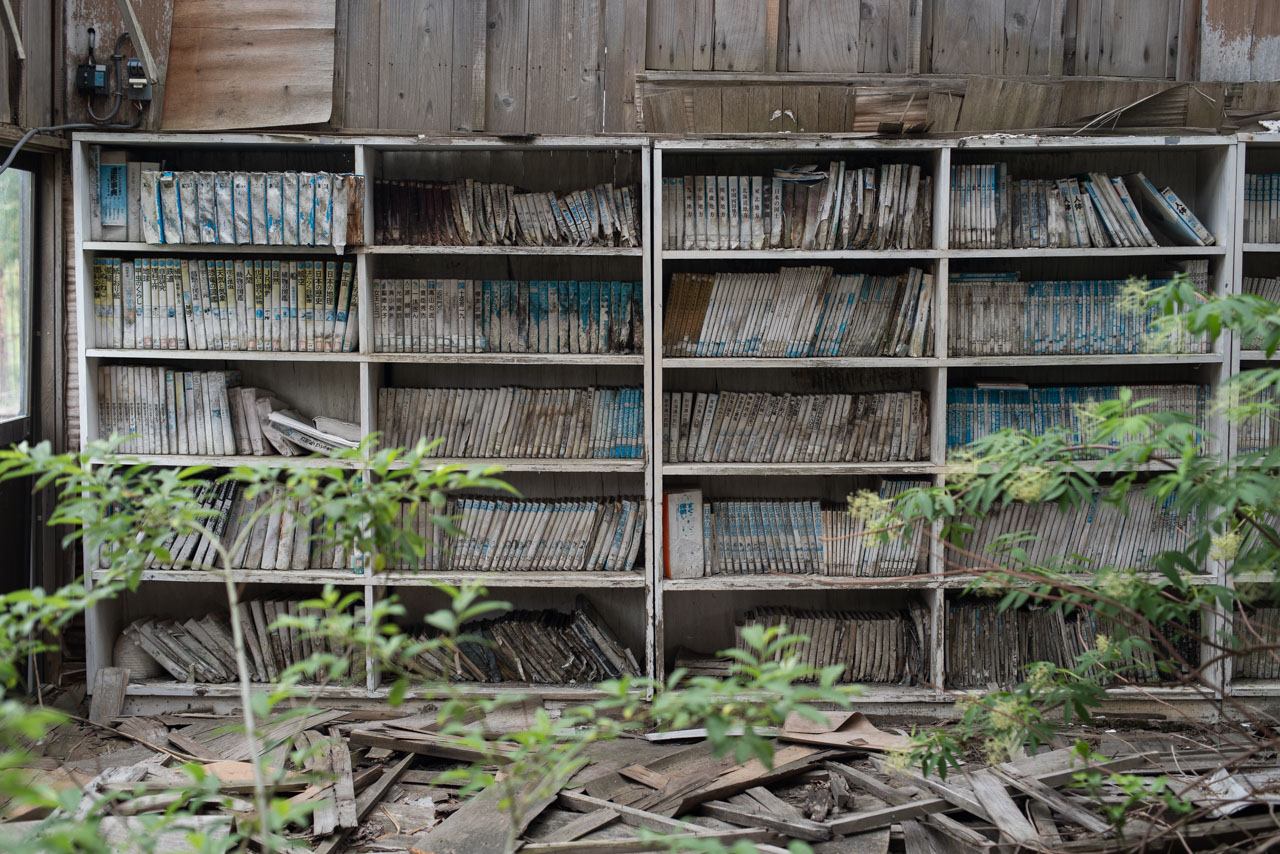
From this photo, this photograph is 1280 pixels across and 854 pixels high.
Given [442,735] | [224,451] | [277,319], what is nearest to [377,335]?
[277,319]

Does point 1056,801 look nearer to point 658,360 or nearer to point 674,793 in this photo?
point 674,793

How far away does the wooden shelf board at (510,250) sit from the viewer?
374cm

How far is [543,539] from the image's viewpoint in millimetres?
3973

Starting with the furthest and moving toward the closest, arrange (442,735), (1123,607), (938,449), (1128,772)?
1. (938,449)
2. (442,735)
3. (1128,772)
4. (1123,607)

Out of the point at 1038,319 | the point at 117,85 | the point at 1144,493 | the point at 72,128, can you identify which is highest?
the point at 117,85

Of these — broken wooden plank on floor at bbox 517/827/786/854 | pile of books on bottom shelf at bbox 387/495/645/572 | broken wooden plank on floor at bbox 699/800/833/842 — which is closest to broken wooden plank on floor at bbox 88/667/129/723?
pile of books on bottom shelf at bbox 387/495/645/572

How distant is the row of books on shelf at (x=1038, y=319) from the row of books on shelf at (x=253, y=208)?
221cm

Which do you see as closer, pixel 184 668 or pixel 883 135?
pixel 883 135

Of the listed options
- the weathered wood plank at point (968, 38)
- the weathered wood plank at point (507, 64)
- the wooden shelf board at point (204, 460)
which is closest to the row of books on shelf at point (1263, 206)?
the weathered wood plank at point (968, 38)

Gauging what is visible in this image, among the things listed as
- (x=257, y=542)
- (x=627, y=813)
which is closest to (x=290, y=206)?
(x=257, y=542)

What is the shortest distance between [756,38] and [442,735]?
2.79 metres

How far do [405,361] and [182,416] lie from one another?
0.89 metres

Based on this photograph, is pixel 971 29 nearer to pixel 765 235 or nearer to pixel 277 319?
pixel 765 235

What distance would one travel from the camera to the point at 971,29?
13.2 feet
